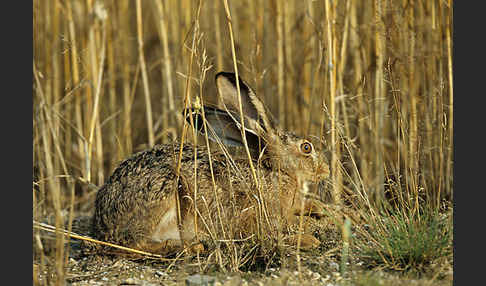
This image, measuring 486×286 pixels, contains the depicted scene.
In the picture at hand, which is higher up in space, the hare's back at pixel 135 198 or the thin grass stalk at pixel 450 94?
the thin grass stalk at pixel 450 94

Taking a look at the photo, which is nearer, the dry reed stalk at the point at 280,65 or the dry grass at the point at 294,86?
the dry grass at the point at 294,86

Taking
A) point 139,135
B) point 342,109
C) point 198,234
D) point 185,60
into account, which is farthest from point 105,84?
point 198,234

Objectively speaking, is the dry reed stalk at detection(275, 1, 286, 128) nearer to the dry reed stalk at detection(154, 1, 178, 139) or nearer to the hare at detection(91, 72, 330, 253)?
the dry reed stalk at detection(154, 1, 178, 139)

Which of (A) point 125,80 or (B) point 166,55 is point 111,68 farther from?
(B) point 166,55

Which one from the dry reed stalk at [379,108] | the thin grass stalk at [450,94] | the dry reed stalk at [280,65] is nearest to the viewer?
the thin grass stalk at [450,94]

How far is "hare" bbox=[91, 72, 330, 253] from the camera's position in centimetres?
403

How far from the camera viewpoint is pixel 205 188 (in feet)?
13.7

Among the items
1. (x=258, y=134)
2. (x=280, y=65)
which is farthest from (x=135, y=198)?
(x=280, y=65)

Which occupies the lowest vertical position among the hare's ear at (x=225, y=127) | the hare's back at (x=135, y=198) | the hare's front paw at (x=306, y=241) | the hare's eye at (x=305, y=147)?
the hare's front paw at (x=306, y=241)

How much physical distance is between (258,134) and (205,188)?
1.64 ft

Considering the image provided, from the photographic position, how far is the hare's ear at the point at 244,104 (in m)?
4.20

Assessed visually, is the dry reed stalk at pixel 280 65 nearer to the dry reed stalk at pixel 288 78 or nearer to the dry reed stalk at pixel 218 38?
the dry reed stalk at pixel 288 78

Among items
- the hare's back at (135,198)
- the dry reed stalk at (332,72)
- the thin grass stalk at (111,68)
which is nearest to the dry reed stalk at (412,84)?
the dry reed stalk at (332,72)

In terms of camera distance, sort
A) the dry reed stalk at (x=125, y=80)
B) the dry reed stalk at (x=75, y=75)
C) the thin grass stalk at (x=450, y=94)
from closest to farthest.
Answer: the thin grass stalk at (x=450, y=94) < the dry reed stalk at (x=75, y=75) < the dry reed stalk at (x=125, y=80)
